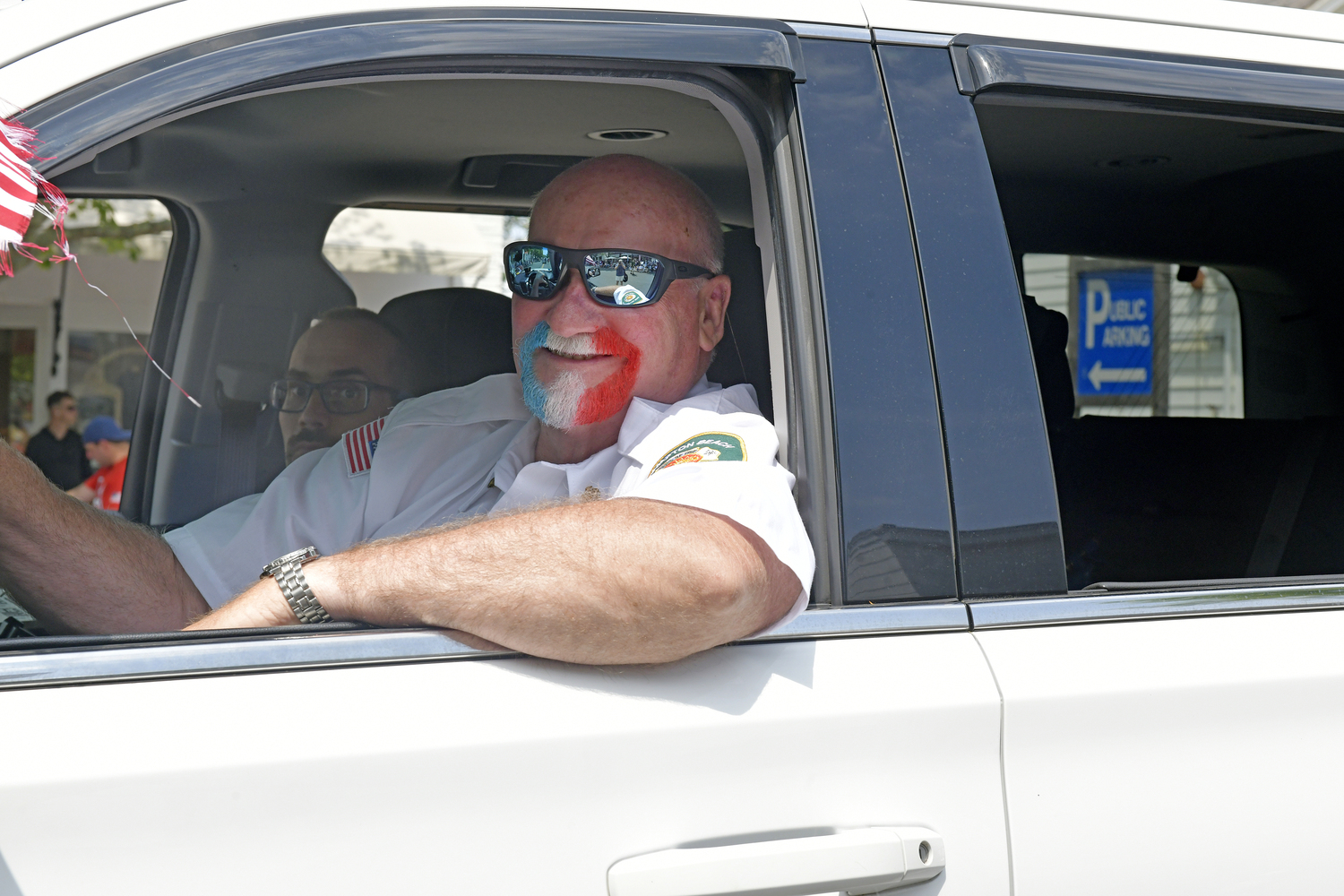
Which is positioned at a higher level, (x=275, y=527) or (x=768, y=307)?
(x=768, y=307)

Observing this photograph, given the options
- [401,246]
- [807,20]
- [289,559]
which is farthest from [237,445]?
[401,246]

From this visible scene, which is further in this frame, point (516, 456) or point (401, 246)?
point (401, 246)

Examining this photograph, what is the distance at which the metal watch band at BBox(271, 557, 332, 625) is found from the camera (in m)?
1.30

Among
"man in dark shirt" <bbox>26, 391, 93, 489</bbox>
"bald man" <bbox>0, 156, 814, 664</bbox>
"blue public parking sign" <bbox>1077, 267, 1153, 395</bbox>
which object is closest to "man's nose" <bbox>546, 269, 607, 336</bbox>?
Result: "bald man" <bbox>0, 156, 814, 664</bbox>

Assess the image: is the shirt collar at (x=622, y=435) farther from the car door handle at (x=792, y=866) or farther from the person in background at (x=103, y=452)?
the person in background at (x=103, y=452)

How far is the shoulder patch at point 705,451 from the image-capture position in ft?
4.65

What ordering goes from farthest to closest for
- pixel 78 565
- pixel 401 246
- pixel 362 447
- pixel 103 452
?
pixel 103 452 → pixel 401 246 → pixel 362 447 → pixel 78 565

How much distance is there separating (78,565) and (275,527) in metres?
0.51

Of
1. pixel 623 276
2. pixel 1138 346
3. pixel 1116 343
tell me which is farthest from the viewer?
pixel 1116 343

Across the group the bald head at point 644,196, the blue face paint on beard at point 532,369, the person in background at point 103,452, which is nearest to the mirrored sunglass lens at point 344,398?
the blue face paint on beard at point 532,369

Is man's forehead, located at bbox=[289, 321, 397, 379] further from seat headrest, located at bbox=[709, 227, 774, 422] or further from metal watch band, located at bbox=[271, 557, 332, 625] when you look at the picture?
metal watch band, located at bbox=[271, 557, 332, 625]

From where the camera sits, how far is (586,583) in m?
1.18

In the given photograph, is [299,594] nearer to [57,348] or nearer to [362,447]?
[362,447]

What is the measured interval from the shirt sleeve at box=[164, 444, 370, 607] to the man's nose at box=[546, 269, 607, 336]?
0.55 m
